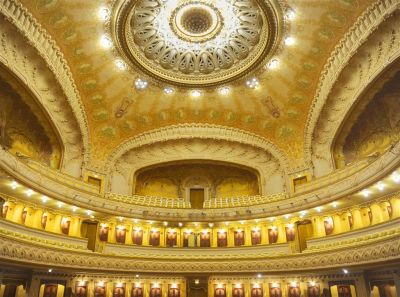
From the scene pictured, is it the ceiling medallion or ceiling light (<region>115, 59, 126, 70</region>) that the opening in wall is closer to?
the ceiling medallion

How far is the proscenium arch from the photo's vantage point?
984 inches

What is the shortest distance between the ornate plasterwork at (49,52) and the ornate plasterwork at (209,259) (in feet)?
25.6

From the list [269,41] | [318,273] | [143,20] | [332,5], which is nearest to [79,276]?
[318,273]

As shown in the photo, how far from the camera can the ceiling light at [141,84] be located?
22.8 meters

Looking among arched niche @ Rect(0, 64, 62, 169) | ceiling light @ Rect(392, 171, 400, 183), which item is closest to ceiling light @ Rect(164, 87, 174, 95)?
arched niche @ Rect(0, 64, 62, 169)

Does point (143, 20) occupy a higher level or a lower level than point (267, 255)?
higher

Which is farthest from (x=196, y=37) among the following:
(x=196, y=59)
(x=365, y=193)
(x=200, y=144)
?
(x=365, y=193)

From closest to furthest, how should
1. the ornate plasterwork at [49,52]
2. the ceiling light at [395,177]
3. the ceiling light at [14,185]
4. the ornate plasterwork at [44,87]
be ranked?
the ceiling light at [395,177] → the ornate plasterwork at [49,52] → the ceiling light at [14,185] → the ornate plasterwork at [44,87]

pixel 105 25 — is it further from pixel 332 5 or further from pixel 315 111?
pixel 315 111

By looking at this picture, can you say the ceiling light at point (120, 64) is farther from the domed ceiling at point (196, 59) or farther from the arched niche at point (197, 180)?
the arched niche at point (197, 180)

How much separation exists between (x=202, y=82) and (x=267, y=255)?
41.6ft

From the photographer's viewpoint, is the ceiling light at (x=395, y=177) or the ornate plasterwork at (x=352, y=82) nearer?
the ceiling light at (x=395, y=177)

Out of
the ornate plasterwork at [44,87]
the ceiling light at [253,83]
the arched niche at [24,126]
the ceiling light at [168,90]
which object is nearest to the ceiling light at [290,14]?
the ceiling light at [253,83]

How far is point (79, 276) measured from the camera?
18.6 meters
